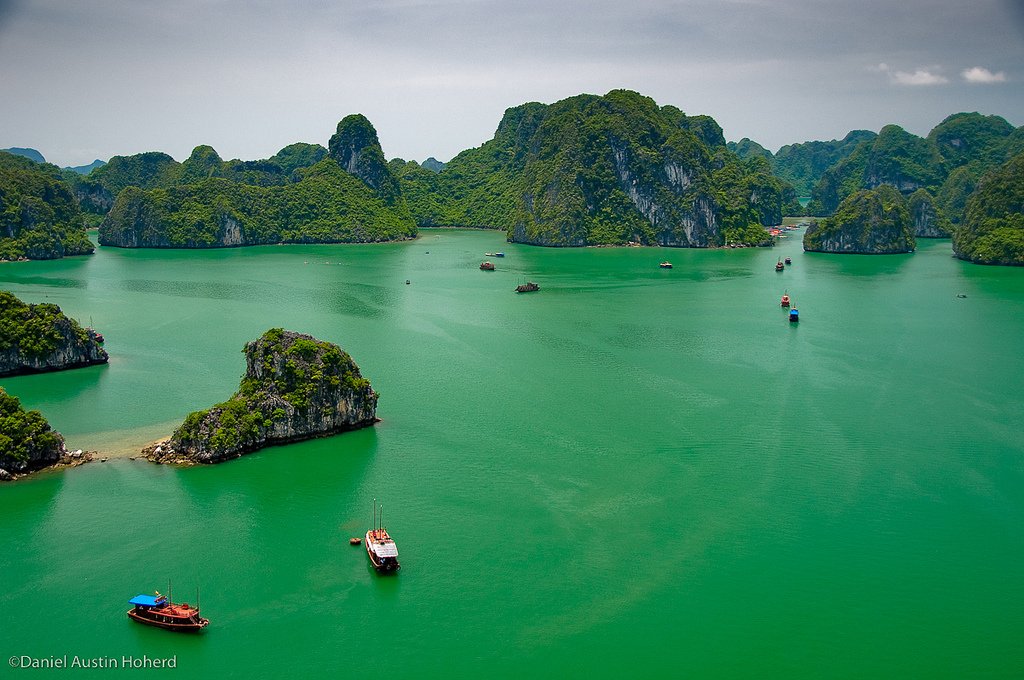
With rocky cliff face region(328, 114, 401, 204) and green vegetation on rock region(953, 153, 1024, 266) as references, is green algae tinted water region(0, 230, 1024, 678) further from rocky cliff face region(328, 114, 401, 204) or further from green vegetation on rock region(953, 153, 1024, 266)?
rocky cliff face region(328, 114, 401, 204)

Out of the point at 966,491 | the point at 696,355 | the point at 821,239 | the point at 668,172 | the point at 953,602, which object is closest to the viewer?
the point at 953,602

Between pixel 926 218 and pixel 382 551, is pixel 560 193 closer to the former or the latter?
pixel 926 218

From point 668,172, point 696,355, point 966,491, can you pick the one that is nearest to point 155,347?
point 696,355

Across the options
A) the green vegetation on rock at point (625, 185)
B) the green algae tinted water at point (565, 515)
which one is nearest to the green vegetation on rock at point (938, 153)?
the green vegetation on rock at point (625, 185)

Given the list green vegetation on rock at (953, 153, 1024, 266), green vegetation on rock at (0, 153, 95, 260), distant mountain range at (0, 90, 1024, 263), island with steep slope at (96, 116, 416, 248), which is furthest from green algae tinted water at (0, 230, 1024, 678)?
island with steep slope at (96, 116, 416, 248)

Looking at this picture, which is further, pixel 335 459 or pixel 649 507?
pixel 335 459

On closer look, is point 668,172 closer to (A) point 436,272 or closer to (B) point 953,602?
(A) point 436,272

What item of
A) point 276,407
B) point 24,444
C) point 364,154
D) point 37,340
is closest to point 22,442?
point 24,444

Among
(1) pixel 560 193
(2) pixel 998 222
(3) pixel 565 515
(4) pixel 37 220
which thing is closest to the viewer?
(3) pixel 565 515
